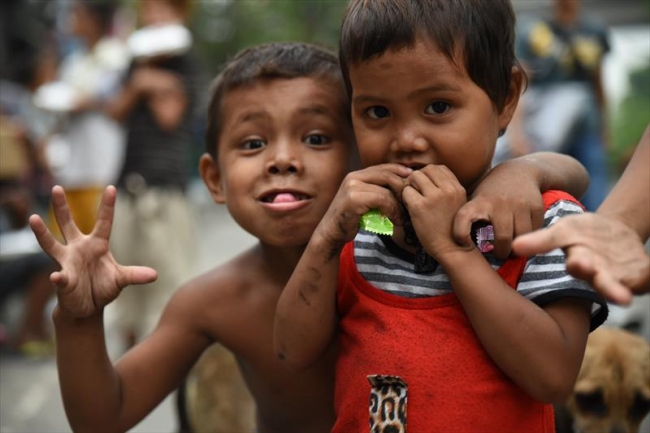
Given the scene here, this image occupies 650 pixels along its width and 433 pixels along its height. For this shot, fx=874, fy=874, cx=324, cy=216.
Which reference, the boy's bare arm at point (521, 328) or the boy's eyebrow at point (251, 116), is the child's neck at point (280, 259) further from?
the boy's bare arm at point (521, 328)

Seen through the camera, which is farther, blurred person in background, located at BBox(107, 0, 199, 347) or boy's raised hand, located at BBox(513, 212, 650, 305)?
blurred person in background, located at BBox(107, 0, 199, 347)

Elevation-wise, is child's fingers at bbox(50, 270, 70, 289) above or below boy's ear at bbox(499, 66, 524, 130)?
below

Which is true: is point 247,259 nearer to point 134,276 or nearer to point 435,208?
point 134,276

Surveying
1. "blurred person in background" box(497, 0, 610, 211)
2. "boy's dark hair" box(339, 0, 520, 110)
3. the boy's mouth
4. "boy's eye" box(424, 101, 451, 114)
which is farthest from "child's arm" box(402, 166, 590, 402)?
"blurred person in background" box(497, 0, 610, 211)

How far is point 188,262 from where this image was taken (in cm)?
566

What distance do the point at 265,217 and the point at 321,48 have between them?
0.56 metres

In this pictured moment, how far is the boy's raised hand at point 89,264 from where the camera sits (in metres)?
2.05

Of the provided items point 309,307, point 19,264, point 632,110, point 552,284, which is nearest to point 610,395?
point 552,284

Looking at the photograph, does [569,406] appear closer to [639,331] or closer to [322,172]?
[639,331]

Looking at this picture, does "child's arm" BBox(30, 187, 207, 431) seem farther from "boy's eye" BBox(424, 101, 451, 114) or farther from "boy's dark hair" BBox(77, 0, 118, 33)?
"boy's dark hair" BBox(77, 0, 118, 33)

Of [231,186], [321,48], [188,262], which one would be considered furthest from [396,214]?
[188,262]

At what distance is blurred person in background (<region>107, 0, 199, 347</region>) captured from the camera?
5328 mm

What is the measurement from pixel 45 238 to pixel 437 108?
3.12 feet

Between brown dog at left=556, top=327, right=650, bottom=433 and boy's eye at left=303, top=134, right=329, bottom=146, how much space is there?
1.10 m
